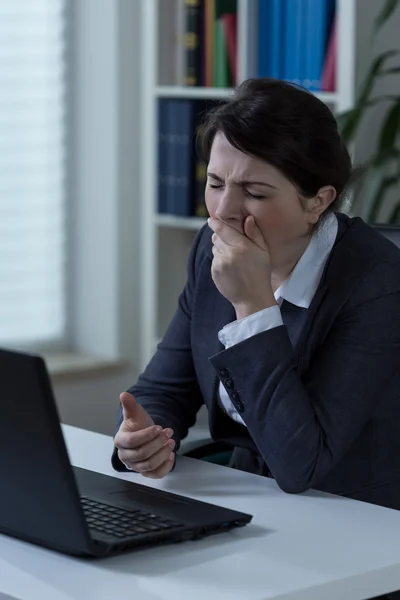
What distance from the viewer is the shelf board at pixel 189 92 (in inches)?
122

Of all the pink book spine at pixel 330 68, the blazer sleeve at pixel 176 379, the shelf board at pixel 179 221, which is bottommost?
the shelf board at pixel 179 221

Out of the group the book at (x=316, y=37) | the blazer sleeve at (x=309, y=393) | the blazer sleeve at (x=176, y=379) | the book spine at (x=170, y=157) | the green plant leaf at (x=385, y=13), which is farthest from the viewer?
the book spine at (x=170, y=157)

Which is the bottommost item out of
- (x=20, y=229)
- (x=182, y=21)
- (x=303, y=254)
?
(x=20, y=229)

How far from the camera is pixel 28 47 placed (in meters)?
3.46

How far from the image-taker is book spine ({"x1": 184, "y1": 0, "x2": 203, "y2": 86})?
3166 millimetres

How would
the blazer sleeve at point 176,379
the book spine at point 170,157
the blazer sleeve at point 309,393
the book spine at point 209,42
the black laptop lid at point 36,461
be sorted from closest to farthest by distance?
1. the black laptop lid at point 36,461
2. the blazer sleeve at point 309,393
3. the blazer sleeve at point 176,379
4. the book spine at point 209,42
5. the book spine at point 170,157

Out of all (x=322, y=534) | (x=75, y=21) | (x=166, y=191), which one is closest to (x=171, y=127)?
(x=166, y=191)

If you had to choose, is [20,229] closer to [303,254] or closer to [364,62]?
[364,62]

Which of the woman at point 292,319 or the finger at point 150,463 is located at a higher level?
the woman at point 292,319

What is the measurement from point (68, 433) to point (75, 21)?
208cm

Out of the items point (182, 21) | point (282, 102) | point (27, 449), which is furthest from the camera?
point (182, 21)

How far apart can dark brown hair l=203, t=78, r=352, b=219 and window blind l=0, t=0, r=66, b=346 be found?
1.86 m

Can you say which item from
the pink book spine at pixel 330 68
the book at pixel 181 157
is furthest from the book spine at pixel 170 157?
the pink book spine at pixel 330 68

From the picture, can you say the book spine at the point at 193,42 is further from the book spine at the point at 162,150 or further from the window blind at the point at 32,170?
the window blind at the point at 32,170
